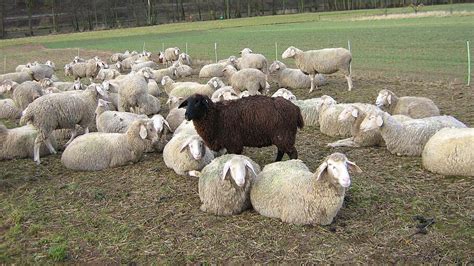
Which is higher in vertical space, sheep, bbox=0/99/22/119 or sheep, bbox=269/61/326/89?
sheep, bbox=269/61/326/89

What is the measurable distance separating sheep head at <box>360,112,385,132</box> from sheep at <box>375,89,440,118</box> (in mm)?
1766

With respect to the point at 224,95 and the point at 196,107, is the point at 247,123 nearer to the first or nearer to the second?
the point at 196,107

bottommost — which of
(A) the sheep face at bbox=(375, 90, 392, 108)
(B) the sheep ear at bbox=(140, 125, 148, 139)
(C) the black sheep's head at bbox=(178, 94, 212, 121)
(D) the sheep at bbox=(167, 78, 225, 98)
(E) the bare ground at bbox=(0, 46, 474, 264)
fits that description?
(E) the bare ground at bbox=(0, 46, 474, 264)

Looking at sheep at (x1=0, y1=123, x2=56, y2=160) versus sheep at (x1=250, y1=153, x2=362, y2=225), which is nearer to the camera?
sheep at (x1=250, y1=153, x2=362, y2=225)

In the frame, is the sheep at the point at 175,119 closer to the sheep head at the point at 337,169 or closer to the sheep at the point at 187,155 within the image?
the sheep at the point at 187,155

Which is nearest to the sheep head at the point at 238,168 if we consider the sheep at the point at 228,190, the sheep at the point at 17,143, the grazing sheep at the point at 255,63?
the sheep at the point at 228,190

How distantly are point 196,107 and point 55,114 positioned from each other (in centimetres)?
333

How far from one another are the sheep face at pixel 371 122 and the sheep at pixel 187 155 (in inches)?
113

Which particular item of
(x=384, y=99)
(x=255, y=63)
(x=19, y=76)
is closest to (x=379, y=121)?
(x=384, y=99)

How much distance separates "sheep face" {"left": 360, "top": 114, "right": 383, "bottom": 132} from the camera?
27.6 ft

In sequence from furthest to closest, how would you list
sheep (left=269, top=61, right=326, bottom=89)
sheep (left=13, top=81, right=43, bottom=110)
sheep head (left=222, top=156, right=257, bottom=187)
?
sheep (left=269, top=61, right=326, bottom=89) → sheep (left=13, top=81, right=43, bottom=110) → sheep head (left=222, top=156, right=257, bottom=187)

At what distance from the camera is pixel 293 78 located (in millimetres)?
15695

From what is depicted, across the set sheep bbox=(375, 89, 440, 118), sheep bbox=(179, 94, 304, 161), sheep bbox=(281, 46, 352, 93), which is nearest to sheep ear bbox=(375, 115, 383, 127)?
sheep bbox=(179, 94, 304, 161)

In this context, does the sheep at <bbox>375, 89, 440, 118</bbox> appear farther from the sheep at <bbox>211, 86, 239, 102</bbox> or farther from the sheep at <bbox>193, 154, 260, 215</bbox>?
the sheep at <bbox>193, 154, 260, 215</bbox>
